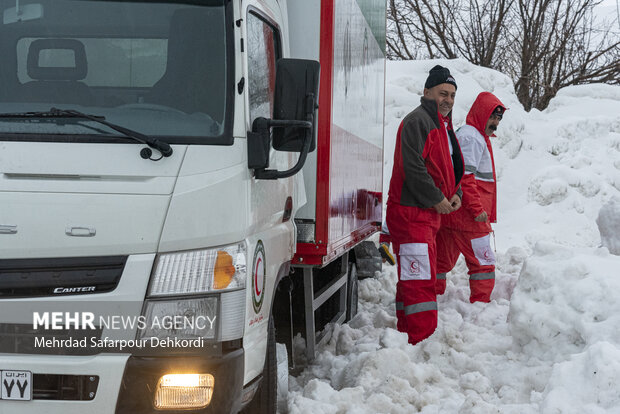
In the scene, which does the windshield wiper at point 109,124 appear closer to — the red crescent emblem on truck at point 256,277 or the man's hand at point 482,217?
the red crescent emblem on truck at point 256,277

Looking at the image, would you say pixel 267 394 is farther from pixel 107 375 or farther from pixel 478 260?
pixel 478 260

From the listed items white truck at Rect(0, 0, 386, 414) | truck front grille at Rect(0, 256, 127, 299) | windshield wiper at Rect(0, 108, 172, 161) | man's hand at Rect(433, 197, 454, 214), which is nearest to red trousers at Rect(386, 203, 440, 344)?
man's hand at Rect(433, 197, 454, 214)

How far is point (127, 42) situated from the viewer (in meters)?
3.47

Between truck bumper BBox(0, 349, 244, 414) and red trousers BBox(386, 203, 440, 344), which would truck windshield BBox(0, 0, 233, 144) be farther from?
red trousers BBox(386, 203, 440, 344)

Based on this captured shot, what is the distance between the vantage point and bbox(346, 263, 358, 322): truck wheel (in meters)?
6.83

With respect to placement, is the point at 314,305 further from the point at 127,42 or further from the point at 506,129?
the point at 506,129

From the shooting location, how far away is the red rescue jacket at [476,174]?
6942mm

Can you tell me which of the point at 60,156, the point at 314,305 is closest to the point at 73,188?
the point at 60,156

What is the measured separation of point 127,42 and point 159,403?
1.56 metres

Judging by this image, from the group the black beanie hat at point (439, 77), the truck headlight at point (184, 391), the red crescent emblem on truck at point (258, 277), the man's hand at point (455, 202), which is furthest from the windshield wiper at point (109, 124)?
the black beanie hat at point (439, 77)

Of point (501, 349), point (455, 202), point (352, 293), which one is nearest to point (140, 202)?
point (501, 349)

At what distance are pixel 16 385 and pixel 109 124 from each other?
3.55 ft

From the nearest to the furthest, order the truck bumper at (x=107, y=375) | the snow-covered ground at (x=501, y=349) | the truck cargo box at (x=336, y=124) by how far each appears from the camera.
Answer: the truck bumper at (x=107, y=375)
the snow-covered ground at (x=501, y=349)
the truck cargo box at (x=336, y=124)

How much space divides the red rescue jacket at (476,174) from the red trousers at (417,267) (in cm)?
86
